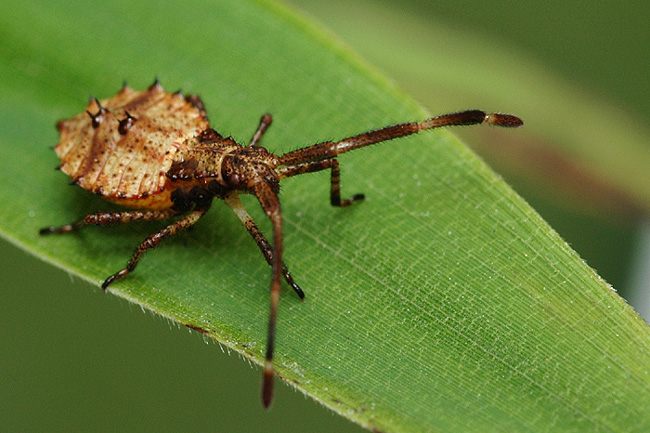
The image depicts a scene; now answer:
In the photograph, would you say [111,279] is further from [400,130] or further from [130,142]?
[400,130]

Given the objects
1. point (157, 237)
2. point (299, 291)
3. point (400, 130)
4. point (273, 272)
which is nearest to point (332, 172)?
point (400, 130)

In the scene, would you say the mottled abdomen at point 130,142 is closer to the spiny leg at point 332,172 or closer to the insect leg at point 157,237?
the insect leg at point 157,237

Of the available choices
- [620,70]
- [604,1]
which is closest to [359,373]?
[620,70]

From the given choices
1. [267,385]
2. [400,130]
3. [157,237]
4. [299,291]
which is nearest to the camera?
[267,385]

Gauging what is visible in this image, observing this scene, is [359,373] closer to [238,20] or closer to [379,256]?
[379,256]

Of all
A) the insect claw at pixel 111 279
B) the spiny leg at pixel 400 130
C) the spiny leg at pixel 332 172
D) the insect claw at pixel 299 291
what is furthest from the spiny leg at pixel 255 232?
the insect claw at pixel 111 279
